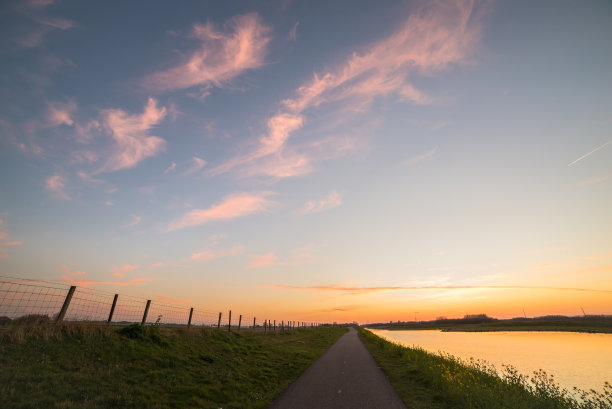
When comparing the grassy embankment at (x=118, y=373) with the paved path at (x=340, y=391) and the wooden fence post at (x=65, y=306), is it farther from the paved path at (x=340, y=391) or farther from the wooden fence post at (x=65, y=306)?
the wooden fence post at (x=65, y=306)

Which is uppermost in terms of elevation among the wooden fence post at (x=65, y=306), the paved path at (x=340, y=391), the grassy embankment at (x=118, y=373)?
the wooden fence post at (x=65, y=306)

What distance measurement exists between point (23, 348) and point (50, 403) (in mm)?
3534

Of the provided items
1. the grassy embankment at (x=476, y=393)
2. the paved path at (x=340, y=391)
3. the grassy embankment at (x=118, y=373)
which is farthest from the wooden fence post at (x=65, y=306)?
the grassy embankment at (x=476, y=393)

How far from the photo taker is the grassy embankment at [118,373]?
834 cm

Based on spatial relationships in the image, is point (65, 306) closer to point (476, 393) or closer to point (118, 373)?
point (118, 373)

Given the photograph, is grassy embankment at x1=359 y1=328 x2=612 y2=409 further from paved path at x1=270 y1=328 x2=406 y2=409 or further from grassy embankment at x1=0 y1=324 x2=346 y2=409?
grassy embankment at x1=0 y1=324 x2=346 y2=409

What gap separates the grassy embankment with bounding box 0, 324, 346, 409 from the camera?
834 cm

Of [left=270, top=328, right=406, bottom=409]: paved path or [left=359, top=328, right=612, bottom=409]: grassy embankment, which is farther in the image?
[left=270, top=328, right=406, bottom=409]: paved path

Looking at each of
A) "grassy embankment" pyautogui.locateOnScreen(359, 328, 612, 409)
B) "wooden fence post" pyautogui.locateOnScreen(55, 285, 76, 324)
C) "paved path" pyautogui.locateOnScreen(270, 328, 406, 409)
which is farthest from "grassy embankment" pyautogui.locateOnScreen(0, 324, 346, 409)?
"grassy embankment" pyautogui.locateOnScreen(359, 328, 612, 409)

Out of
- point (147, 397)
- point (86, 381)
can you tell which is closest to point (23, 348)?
point (86, 381)

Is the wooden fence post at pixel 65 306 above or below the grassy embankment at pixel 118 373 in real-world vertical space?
above

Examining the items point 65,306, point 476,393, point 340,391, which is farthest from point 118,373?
point 476,393

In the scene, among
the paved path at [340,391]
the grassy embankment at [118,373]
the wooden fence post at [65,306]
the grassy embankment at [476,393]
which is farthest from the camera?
the wooden fence post at [65,306]

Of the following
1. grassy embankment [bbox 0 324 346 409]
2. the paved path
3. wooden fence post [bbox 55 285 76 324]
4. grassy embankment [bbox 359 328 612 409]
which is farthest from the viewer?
wooden fence post [bbox 55 285 76 324]
